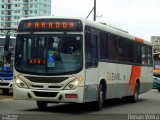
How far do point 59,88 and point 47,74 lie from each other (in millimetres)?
596

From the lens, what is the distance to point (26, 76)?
16.4 m

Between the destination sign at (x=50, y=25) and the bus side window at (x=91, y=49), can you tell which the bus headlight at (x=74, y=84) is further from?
the destination sign at (x=50, y=25)

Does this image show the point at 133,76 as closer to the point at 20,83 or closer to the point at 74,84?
the point at 74,84

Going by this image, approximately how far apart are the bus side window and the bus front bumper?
1.13m

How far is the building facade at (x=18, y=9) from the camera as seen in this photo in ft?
479

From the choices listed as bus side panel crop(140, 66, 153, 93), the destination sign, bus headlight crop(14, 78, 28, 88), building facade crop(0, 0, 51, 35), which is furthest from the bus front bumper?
building facade crop(0, 0, 51, 35)

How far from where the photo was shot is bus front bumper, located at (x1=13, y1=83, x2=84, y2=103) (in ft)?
A: 52.1

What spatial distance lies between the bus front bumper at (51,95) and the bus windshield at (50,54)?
599mm

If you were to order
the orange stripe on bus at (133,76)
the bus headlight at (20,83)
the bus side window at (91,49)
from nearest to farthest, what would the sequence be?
1. the bus headlight at (20,83)
2. the bus side window at (91,49)
3. the orange stripe on bus at (133,76)

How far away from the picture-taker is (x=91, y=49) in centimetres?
1695

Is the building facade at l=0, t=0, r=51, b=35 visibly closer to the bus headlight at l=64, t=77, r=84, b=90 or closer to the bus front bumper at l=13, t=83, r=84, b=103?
the bus front bumper at l=13, t=83, r=84, b=103

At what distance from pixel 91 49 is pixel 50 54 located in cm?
150

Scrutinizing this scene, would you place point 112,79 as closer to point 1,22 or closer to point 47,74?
point 47,74

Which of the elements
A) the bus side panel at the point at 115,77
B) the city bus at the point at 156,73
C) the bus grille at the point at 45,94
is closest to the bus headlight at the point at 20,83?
the bus grille at the point at 45,94
